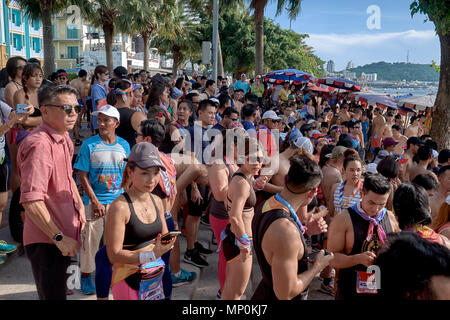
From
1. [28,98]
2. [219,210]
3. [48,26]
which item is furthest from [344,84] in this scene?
[28,98]

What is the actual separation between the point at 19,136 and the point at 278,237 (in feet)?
11.1

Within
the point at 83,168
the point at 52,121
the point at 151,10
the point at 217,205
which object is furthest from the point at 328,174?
the point at 151,10

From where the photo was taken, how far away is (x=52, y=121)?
2785mm

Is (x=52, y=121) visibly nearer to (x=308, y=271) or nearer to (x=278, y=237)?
(x=278, y=237)

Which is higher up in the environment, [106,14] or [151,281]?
[106,14]

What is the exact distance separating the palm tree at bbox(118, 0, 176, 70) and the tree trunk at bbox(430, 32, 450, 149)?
1846cm

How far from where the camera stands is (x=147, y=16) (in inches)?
1015

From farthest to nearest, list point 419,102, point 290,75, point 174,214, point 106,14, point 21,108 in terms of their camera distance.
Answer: point 106,14
point 290,75
point 419,102
point 174,214
point 21,108

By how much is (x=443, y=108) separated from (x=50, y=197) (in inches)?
466

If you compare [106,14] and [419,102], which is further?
[106,14]

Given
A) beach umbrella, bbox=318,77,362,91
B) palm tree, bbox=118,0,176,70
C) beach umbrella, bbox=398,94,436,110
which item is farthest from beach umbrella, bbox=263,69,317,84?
palm tree, bbox=118,0,176,70

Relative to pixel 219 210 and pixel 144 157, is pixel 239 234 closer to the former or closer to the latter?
pixel 219 210

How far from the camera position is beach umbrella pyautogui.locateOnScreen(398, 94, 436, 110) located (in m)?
16.9
